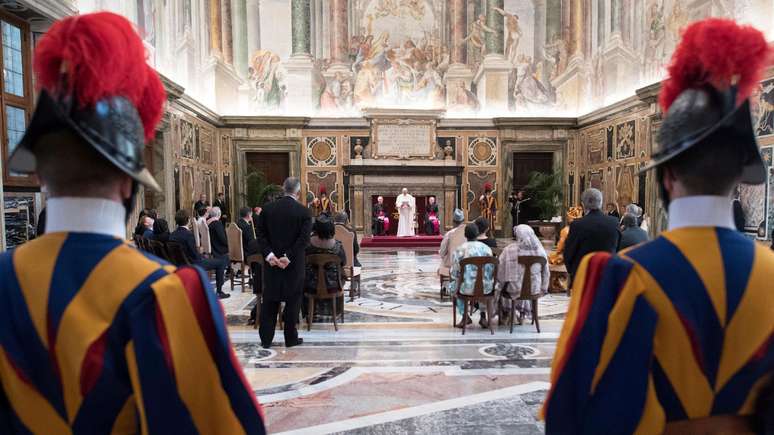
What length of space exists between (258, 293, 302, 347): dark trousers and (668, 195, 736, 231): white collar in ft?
13.2

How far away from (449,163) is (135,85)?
53.0 ft

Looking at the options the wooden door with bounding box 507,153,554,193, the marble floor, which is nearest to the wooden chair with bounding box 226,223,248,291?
the marble floor

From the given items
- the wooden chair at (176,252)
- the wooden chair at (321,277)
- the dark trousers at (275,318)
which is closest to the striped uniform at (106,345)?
the dark trousers at (275,318)

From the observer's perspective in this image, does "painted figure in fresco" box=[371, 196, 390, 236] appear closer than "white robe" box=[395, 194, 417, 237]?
No

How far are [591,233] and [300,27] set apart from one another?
14.7m

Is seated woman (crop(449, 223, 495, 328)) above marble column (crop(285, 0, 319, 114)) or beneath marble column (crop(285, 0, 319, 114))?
beneath

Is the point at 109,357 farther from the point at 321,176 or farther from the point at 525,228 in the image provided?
the point at 321,176

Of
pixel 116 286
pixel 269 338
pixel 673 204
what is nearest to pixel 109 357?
pixel 116 286

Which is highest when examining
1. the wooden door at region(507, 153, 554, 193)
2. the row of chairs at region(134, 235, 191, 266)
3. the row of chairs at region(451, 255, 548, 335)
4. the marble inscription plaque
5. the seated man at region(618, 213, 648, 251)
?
the marble inscription plaque

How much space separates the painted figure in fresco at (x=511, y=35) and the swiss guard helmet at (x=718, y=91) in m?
17.2

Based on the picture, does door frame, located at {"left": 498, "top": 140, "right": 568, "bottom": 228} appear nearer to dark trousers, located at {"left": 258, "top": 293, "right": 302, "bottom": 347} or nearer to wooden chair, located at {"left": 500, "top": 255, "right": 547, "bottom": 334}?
wooden chair, located at {"left": 500, "top": 255, "right": 547, "bottom": 334}

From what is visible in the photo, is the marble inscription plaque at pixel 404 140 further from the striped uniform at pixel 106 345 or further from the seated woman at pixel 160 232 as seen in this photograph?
the striped uniform at pixel 106 345

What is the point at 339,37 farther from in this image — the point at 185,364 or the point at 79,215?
the point at 185,364

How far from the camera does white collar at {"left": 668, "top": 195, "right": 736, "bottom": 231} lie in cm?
125
